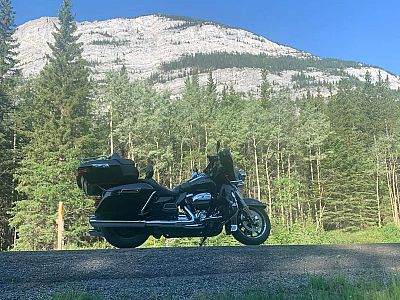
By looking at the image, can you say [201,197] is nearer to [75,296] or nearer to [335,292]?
[335,292]

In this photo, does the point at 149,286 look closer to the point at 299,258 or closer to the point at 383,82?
the point at 299,258

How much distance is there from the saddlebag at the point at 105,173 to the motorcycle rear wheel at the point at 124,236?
1.68ft

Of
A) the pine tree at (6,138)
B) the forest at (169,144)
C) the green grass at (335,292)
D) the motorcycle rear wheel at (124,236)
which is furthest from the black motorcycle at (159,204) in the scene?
the pine tree at (6,138)

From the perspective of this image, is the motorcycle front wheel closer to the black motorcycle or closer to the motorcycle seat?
the black motorcycle

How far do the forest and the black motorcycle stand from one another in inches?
779

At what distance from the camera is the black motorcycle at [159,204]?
6250mm

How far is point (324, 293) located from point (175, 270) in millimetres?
1404

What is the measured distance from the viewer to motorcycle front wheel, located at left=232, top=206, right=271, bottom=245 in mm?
6773

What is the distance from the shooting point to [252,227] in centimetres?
685

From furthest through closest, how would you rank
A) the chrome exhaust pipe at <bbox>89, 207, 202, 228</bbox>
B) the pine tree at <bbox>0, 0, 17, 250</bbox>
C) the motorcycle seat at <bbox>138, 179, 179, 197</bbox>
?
1. the pine tree at <bbox>0, 0, 17, 250</bbox>
2. the motorcycle seat at <bbox>138, 179, 179, 197</bbox>
3. the chrome exhaust pipe at <bbox>89, 207, 202, 228</bbox>

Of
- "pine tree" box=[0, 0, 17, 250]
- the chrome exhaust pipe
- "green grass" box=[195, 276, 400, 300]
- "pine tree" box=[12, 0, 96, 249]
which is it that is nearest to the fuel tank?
the chrome exhaust pipe

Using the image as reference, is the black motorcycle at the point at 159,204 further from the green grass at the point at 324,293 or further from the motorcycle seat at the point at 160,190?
the green grass at the point at 324,293

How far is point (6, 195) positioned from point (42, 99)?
7.64 m

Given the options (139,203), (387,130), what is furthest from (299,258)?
(387,130)
